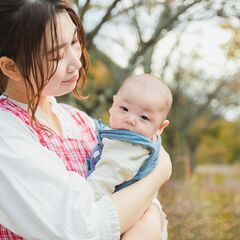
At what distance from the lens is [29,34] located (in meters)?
1.53

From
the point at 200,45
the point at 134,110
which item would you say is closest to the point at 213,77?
the point at 200,45

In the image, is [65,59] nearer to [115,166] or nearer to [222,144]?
[115,166]

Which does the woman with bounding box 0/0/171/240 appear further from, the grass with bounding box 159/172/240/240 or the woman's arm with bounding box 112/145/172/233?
the grass with bounding box 159/172/240/240

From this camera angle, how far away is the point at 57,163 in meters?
1.52

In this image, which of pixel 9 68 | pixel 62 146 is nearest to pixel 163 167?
pixel 62 146

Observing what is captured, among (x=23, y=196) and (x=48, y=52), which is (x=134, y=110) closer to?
(x=48, y=52)

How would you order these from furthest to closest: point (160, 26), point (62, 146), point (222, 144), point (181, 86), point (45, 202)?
point (222, 144), point (181, 86), point (160, 26), point (62, 146), point (45, 202)

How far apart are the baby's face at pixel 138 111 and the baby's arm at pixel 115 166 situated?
6 cm

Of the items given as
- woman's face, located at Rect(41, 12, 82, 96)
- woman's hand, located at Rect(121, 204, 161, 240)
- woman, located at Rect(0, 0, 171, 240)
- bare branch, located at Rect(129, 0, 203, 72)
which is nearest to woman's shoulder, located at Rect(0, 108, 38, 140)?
woman, located at Rect(0, 0, 171, 240)

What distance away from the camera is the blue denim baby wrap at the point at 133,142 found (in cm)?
165

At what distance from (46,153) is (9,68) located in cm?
26

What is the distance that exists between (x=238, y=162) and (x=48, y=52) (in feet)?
74.6

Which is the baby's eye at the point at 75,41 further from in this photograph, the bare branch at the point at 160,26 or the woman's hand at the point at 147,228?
the bare branch at the point at 160,26

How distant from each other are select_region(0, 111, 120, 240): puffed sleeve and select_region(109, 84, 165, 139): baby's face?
259mm
